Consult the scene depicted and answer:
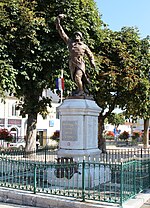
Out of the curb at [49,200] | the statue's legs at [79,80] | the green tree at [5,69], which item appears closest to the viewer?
the curb at [49,200]

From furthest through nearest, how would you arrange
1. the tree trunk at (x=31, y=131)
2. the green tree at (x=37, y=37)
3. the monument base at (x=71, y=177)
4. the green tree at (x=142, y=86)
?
1. the green tree at (x=142, y=86)
2. the tree trunk at (x=31, y=131)
3. the green tree at (x=37, y=37)
4. the monument base at (x=71, y=177)

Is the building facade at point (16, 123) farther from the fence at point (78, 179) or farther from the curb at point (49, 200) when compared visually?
the curb at point (49, 200)

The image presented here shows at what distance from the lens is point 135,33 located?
2808cm

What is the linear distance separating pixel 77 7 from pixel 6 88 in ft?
23.7

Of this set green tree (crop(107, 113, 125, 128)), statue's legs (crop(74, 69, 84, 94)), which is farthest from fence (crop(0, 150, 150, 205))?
green tree (crop(107, 113, 125, 128))

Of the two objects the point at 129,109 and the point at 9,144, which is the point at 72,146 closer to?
the point at 129,109

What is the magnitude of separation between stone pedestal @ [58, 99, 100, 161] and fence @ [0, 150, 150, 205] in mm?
469

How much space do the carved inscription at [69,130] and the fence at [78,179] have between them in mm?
875

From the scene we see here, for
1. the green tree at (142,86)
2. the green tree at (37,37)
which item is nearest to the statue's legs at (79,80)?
the green tree at (37,37)

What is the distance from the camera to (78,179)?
1079 centimetres

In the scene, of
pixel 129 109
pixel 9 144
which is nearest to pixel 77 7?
pixel 129 109

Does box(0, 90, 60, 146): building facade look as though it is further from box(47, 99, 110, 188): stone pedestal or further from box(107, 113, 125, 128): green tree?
box(47, 99, 110, 188): stone pedestal

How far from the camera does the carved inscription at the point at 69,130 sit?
11406mm

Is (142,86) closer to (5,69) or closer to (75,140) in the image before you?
(5,69)
